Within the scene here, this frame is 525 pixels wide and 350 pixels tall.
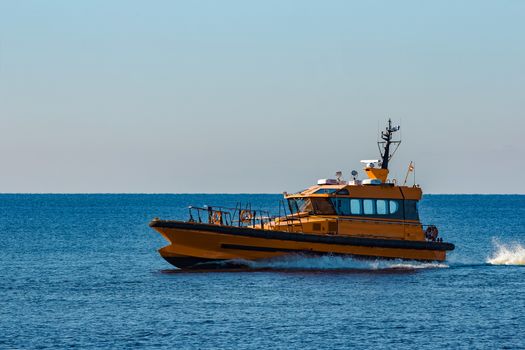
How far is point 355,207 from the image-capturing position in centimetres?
4575

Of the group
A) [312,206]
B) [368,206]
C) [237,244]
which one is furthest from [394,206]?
[237,244]

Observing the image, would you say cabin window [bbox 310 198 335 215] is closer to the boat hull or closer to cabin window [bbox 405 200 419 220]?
the boat hull

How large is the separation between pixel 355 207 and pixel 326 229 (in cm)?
170

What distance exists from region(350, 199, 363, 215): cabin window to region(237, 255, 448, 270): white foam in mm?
2186

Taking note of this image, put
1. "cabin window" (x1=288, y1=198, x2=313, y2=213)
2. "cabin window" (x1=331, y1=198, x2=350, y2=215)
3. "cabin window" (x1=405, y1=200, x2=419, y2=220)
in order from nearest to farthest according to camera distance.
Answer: "cabin window" (x1=331, y1=198, x2=350, y2=215) → "cabin window" (x1=288, y1=198, x2=313, y2=213) → "cabin window" (x1=405, y1=200, x2=419, y2=220)

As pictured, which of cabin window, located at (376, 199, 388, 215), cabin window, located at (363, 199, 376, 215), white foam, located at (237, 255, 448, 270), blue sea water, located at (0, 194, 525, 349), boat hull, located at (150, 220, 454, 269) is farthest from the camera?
cabin window, located at (376, 199, 388, 215)

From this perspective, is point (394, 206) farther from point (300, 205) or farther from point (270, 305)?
point (270, 305)

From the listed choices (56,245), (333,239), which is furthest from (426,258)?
(56,245)

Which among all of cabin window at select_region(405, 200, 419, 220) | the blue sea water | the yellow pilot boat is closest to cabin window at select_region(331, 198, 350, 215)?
the yellow pilot boat

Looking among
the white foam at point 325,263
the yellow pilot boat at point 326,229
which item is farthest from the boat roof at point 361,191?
the white foam at point 325,263

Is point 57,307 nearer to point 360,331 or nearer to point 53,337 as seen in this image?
point 53,337

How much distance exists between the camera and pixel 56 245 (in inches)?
2788

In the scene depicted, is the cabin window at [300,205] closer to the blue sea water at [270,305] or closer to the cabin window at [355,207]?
Result: the cabin window at [355,207]

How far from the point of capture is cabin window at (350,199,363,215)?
45.7 meters
